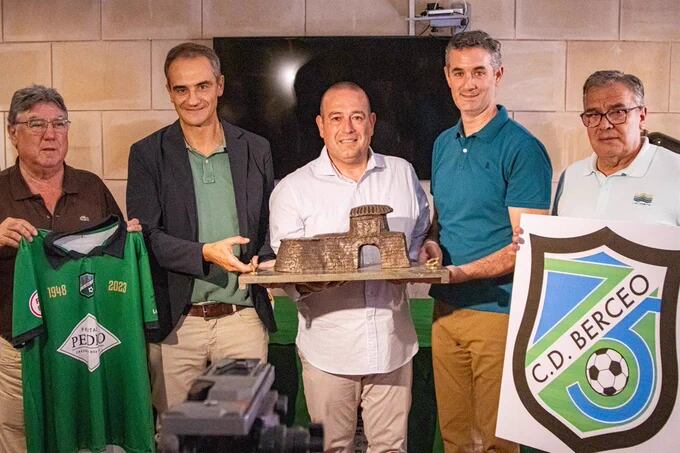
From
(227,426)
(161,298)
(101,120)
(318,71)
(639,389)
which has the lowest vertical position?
(639,389)

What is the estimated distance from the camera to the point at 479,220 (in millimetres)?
2242

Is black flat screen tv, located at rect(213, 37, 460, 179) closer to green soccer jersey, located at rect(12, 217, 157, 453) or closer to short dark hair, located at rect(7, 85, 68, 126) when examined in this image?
short dark hair, located at rect(7, 85, 68, 126)

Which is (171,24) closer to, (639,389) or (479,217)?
(479,217)

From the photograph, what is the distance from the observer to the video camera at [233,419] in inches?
32.9

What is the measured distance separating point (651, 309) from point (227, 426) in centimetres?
150

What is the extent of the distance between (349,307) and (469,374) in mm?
553

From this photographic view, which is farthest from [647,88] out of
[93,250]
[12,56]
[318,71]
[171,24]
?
[12,56]

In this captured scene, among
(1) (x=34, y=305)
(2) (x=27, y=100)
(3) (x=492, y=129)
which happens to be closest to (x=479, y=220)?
(3) (x=492, y=129)

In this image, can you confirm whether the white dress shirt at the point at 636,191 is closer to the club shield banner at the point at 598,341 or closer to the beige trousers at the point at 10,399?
the club shield banner at the point at 598,341

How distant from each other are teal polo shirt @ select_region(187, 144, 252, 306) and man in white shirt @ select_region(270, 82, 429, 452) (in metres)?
0.21

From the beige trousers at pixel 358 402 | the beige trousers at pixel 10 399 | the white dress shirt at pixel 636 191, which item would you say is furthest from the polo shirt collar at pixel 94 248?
the white dress shirt at pixel 636 191

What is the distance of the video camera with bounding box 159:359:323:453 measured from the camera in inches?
32.9

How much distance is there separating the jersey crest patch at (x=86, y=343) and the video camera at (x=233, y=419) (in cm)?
145

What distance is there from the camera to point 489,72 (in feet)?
7.30
